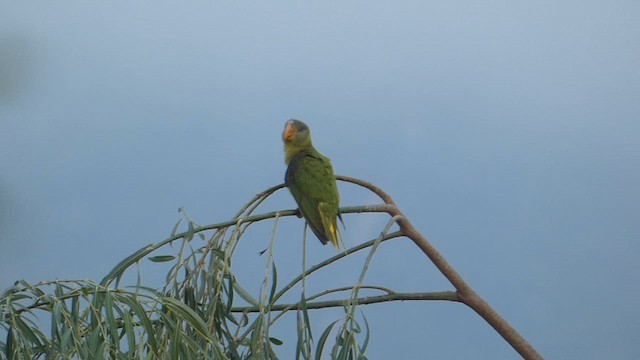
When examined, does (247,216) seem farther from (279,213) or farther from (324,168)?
(324,168)

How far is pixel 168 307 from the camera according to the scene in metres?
1.76

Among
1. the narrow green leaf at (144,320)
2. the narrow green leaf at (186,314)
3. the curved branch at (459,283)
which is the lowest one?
the narrow green leaf at (144,320)

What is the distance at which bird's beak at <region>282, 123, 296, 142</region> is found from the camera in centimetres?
219

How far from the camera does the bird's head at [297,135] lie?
7.20ft

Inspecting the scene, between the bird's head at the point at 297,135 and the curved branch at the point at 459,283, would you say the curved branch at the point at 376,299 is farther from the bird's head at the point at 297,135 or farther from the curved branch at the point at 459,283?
the bird's head at the point at 297,135

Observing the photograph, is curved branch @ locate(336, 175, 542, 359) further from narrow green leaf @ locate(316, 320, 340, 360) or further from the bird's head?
narrow green leaf @ locate(316, 320, 340, 360)

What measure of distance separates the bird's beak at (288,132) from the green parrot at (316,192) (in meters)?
0.07

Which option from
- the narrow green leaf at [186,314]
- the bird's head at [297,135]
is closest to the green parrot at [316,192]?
the bird's head at [297,135]

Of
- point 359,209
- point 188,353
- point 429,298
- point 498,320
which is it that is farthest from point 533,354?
point 188,353

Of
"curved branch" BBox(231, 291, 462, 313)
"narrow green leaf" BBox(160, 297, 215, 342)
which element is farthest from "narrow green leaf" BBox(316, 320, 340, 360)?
"narrow green leaf" BBox(160, 297, 215, 342)

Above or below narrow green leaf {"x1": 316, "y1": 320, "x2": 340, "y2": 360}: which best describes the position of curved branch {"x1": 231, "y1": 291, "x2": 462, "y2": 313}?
above

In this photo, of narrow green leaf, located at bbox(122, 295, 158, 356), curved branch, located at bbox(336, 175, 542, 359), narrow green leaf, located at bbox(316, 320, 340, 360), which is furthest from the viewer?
curved branch, located at bbox(336, 175, 542, 359)

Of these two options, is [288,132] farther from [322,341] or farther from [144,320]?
[144,320]

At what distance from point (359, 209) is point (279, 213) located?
0.66ft
